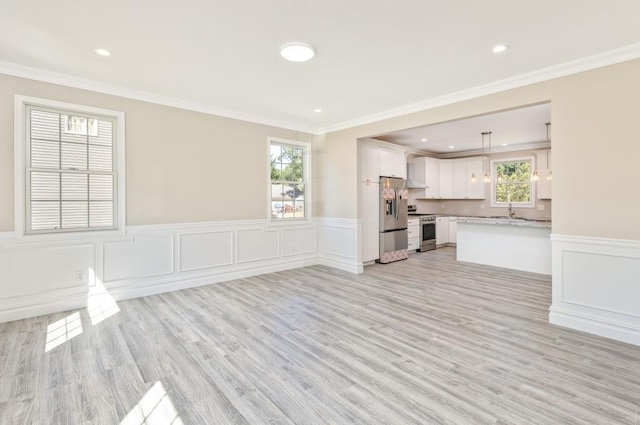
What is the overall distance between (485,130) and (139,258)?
6.43 m

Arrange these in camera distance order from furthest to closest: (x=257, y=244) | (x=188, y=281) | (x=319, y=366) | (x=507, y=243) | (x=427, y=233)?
(x=427, y=233) → (x=507, y=243) → (x=257, y=244) → (x=188, y=281) → (x=319, y=366)

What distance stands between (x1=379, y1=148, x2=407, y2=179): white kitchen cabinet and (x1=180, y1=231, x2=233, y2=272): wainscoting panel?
11.4 feet

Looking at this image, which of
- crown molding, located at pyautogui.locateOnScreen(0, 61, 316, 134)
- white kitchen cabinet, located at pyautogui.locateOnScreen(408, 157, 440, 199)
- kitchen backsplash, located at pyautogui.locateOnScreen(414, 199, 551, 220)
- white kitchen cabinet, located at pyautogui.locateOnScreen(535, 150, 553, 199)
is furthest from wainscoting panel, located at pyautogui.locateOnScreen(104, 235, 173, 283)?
white kitchen cabinet, located at pyautogui.locateOnScreen(535, 150, 553, 199)

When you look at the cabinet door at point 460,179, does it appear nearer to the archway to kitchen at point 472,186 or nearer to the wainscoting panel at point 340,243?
the archway to kitchen at point 472,186

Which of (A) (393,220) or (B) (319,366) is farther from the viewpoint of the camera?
(A) (393,220)

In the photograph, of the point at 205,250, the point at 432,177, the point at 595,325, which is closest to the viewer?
the point at 595,325

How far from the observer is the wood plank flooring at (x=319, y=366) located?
1.95 m

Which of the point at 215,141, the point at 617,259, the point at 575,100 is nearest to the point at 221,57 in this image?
the point at 215,141

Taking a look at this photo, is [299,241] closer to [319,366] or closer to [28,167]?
[319,366]

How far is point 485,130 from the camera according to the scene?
237 inches

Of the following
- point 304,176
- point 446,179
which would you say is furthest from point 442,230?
point 304,176

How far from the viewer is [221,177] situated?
503 cm

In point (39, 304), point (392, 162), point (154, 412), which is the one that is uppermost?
point (392, 162)

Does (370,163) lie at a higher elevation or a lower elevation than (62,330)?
higher
